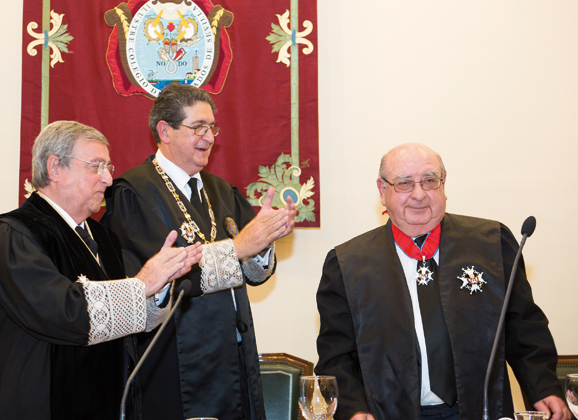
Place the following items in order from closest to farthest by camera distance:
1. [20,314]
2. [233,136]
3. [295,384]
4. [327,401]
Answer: [327,401] → [20,314] → [295,384] → [233,136]

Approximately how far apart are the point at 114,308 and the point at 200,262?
586mm

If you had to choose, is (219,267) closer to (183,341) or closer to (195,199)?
(183,341)

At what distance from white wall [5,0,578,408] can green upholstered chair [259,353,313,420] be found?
615 mm

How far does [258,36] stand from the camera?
3900 mm

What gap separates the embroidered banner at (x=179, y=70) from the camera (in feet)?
12.7

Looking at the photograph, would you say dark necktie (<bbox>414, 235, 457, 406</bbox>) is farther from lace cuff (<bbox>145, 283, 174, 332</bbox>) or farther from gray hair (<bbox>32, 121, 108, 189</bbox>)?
gray hair (<bbox>32, 121, 108, 189</bbox>)

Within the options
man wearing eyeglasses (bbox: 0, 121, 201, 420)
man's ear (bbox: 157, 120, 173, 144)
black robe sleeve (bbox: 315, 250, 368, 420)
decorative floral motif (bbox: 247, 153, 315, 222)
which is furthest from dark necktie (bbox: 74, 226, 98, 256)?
decorative floral motif (bbox: 247, 153, 315, 222)

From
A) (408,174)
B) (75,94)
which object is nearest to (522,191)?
(408,174)

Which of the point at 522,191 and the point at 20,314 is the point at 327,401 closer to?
the point at 20,314

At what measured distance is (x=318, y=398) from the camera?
1.78 meters

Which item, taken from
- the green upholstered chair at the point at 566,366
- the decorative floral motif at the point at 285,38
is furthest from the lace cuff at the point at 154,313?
the green upholstered chair at the point at 566,366

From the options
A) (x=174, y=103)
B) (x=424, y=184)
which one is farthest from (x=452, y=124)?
(x=174, y=103)

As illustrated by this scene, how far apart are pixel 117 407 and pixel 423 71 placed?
2809 millimetres

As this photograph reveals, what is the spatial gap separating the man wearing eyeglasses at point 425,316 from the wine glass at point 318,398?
587 mm
